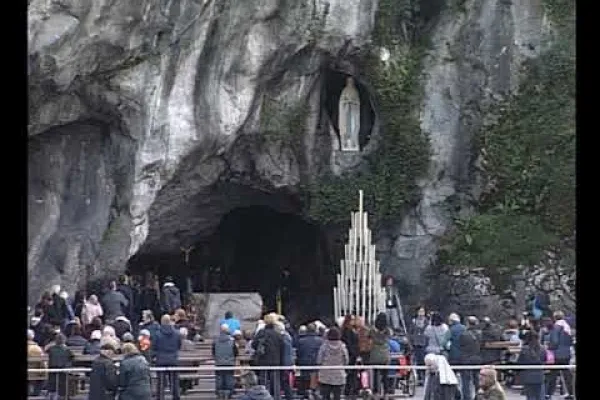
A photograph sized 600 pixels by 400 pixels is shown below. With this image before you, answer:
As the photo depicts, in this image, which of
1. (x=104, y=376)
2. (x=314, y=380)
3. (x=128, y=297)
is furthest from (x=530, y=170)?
(x=104, y=376)

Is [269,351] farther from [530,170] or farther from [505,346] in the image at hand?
[530,170]

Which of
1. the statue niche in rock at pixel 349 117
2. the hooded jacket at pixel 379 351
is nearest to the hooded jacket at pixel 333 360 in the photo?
the hooded jacket at pixel 379 351

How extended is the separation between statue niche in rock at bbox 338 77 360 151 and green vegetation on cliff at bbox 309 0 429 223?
0.52m

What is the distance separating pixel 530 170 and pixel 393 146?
2934 mm

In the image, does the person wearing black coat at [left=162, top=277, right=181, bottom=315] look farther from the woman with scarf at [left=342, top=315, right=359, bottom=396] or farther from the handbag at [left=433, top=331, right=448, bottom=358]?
the handbag at [left=433, top=331, right=448, bottom=358]

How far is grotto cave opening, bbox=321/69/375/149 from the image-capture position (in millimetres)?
25234

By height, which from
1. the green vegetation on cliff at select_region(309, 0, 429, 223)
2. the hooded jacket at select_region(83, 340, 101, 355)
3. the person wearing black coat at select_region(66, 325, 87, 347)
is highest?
the green vegetation on cliff at select_region(309, 0, 429, 223)

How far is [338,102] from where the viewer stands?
2530cm

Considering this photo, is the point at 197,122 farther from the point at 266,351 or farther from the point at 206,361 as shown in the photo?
the point at 266,351

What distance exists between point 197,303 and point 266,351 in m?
10.5

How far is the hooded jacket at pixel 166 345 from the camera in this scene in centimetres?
1391

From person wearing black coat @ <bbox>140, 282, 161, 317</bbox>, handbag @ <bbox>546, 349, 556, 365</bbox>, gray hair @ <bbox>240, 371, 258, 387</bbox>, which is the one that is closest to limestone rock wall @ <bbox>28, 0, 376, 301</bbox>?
person wearing black coat @ <bbox>140, 282, 161, 317</bbox>
